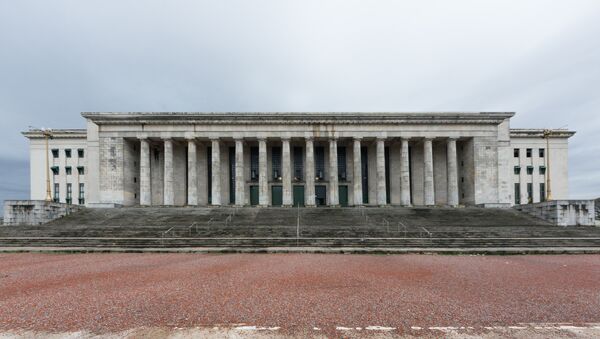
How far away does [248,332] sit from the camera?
5.14 metres

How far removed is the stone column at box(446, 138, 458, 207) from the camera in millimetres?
34094

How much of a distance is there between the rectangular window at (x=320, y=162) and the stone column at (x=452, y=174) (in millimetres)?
16148

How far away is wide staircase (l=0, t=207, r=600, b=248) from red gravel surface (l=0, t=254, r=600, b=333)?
13.5ft

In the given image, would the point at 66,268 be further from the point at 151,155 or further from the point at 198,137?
the point at 151,155

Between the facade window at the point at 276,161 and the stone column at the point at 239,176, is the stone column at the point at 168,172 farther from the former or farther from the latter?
the facade window at the point at 276,161

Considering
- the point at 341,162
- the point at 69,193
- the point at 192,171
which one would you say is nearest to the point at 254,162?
the point at 192,171

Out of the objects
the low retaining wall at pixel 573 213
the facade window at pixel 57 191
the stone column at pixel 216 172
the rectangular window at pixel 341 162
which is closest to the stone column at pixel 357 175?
the rectangular window at pixel 341 162

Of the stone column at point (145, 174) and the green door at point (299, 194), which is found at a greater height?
the stone column at point (145, 174)

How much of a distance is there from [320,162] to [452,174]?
16895mm

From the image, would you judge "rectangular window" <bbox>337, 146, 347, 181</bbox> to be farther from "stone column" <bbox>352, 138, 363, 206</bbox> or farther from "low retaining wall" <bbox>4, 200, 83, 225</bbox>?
"low retaining wall" <bbox>4, 200, 83, 225</bbox>

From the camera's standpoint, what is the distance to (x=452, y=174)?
34.4 m

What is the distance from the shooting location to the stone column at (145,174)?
110 feet

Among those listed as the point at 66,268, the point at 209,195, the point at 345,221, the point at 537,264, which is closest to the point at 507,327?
the point at 537,264

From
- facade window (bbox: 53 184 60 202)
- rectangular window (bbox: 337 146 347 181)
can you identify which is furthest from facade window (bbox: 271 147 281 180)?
facade window (bbox: 53 184 60 202)
